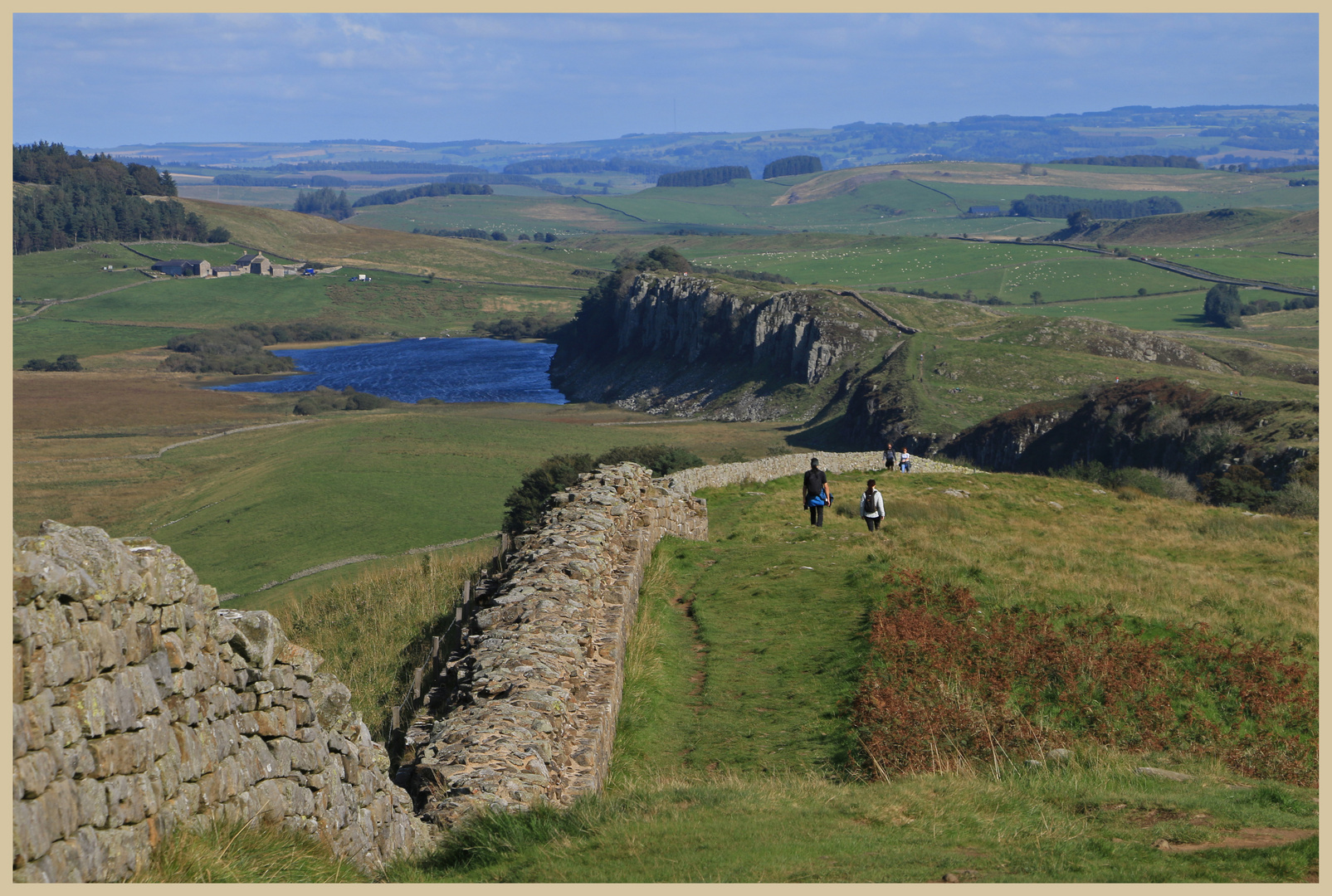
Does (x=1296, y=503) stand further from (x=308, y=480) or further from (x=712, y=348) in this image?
(x=712, y=348)

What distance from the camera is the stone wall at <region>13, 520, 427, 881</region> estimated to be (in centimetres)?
651

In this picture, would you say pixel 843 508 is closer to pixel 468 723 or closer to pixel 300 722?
pixel 468 723

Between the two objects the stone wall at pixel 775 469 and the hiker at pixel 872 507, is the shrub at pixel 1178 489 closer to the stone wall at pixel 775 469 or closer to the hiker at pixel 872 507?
the stone wall at pixel 775 469

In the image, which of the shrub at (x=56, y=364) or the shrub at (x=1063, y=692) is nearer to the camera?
the shrub at (x=1063, y=692)

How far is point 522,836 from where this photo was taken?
949cm

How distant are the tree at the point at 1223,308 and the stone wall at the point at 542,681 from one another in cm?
15155

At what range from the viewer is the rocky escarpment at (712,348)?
118 metres

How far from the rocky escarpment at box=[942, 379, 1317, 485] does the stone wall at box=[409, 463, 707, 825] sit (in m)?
37.0

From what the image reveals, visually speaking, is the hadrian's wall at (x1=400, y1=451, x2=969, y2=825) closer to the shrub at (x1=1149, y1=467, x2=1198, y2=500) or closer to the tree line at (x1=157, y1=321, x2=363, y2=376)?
the shrub at (x1=1149, y1=467, x2=1198, y2=500)

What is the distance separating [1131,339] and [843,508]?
84.0 m

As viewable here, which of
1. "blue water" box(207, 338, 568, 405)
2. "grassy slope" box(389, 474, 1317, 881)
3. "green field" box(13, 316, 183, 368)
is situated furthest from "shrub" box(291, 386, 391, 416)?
"grassy slope" box(389, 474, 1317, 881)


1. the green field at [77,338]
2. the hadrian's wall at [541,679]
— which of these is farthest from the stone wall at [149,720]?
the green field at [77,338]

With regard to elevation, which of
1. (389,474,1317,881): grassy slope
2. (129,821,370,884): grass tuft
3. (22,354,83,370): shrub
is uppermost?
(129,821,370,884): grass tuft

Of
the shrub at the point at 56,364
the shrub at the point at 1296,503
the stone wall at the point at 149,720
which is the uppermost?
the stone wall at the point at 149,720
